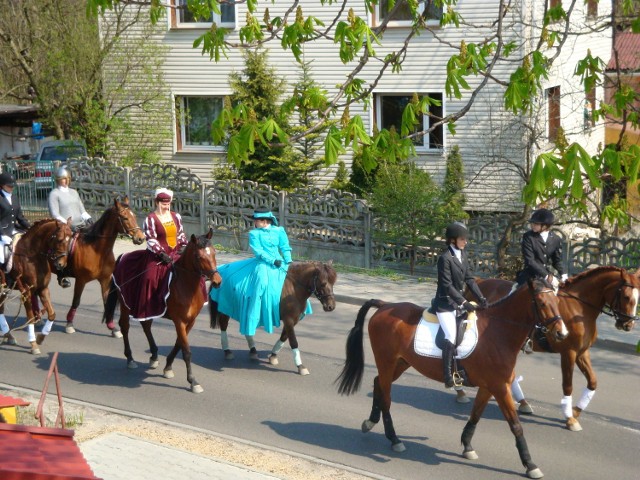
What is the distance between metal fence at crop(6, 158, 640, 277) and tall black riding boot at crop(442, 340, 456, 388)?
7.64 meters

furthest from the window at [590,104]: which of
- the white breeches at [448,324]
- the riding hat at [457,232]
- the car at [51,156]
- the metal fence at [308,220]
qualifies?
the car at [51,156]

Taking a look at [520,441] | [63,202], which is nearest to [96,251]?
[63,202]

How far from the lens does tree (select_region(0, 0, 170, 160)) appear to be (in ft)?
84.4

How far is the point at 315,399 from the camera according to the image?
1191 cm

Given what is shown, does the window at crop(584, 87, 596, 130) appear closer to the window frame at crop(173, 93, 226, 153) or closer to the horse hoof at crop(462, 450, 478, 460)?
the horse hoof at crop(462, 450, 478, 460)

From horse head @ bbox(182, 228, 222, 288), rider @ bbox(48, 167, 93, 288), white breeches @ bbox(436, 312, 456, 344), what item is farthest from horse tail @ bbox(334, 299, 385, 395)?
rider @ bbox(48, 167, 93, 288)

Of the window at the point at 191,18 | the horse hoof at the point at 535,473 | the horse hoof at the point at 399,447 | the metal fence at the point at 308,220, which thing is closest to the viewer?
the horse hoof at the point at 535,473

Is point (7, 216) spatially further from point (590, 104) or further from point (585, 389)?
point (590, 104)

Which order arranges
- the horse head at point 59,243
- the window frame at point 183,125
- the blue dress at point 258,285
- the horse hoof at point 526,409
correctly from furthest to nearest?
1. the window frame at point 183,125
2. the horse head at point 59,243
3. the blue dress at point 258,285
4. the horse hoof at point 526,409

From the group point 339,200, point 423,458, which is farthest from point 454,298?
point 339,200

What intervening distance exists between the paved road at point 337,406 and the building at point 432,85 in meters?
8.37

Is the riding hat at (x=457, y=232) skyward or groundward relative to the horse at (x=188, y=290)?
skyward

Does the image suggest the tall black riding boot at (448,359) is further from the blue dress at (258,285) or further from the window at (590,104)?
the window at (590,104)

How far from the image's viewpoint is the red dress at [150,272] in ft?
40.6
